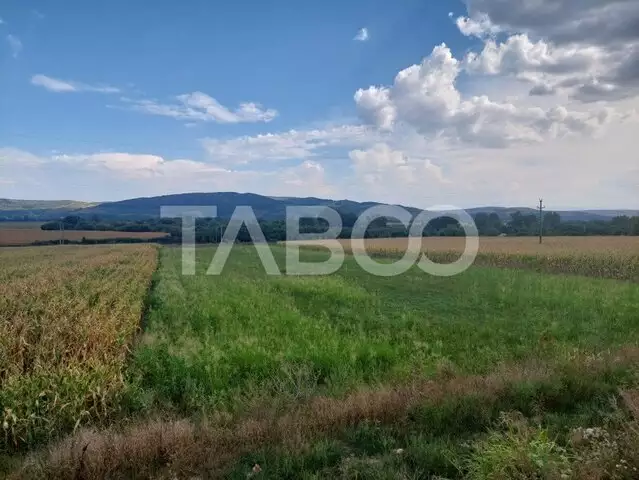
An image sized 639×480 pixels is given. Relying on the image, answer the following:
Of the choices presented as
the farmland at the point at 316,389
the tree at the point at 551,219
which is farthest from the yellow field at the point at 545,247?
the tree at the point at 551,219

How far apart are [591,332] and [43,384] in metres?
12.4

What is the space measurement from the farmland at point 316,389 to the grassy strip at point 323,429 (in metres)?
0.02

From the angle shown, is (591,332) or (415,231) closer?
(591,332)

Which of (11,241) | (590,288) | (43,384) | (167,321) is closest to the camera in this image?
(43,384)

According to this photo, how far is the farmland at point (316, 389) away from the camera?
17.2ft

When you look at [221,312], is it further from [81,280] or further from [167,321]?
[81,280]

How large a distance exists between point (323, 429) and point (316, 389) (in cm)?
219

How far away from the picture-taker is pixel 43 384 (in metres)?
7.46

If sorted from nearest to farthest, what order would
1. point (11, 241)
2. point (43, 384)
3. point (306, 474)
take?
point (306, 474) → point (43, 384) → point (11, 241)

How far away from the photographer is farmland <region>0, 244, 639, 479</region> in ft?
17.2

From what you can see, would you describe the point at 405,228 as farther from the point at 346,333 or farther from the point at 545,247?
the point at 346,333

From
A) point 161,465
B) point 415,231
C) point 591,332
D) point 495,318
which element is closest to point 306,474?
point 161,465

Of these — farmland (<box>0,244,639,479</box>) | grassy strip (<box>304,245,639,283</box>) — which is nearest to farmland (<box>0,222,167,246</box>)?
grassy strip (<box>304,245,639,283</box>)

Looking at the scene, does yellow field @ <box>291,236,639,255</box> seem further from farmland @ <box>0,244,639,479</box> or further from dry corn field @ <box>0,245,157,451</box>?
dry corn field @ <box>0,245,157,451</box>
